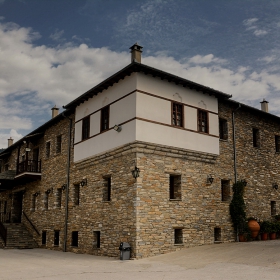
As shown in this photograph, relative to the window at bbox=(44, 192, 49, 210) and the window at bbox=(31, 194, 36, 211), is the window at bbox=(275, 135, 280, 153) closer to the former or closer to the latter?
the window at bbox=(44, 192, 49, 210)

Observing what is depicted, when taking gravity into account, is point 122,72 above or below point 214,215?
above

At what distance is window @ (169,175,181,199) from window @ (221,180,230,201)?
10.8 feet

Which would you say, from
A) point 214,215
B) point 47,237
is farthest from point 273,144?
point 47,237

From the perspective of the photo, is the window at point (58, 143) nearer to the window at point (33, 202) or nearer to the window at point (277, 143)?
the window at point (33, 202)

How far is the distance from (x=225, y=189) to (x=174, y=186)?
3446 millimetres

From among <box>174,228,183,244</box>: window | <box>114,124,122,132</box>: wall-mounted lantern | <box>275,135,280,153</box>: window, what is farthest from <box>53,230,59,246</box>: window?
<box>275,135,280,153</box>: window

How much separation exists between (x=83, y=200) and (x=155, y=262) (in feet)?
21.1

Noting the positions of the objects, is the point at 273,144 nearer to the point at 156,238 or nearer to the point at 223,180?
the point at 223,180

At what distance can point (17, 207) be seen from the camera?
27234mm

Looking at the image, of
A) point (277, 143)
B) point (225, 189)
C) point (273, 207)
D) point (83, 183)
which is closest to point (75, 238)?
point (83, 183)

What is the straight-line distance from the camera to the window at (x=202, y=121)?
17.6m

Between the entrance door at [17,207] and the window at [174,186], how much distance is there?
47.4 ft

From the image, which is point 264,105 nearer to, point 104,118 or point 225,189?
point 225,189

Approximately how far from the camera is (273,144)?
71.5ft
